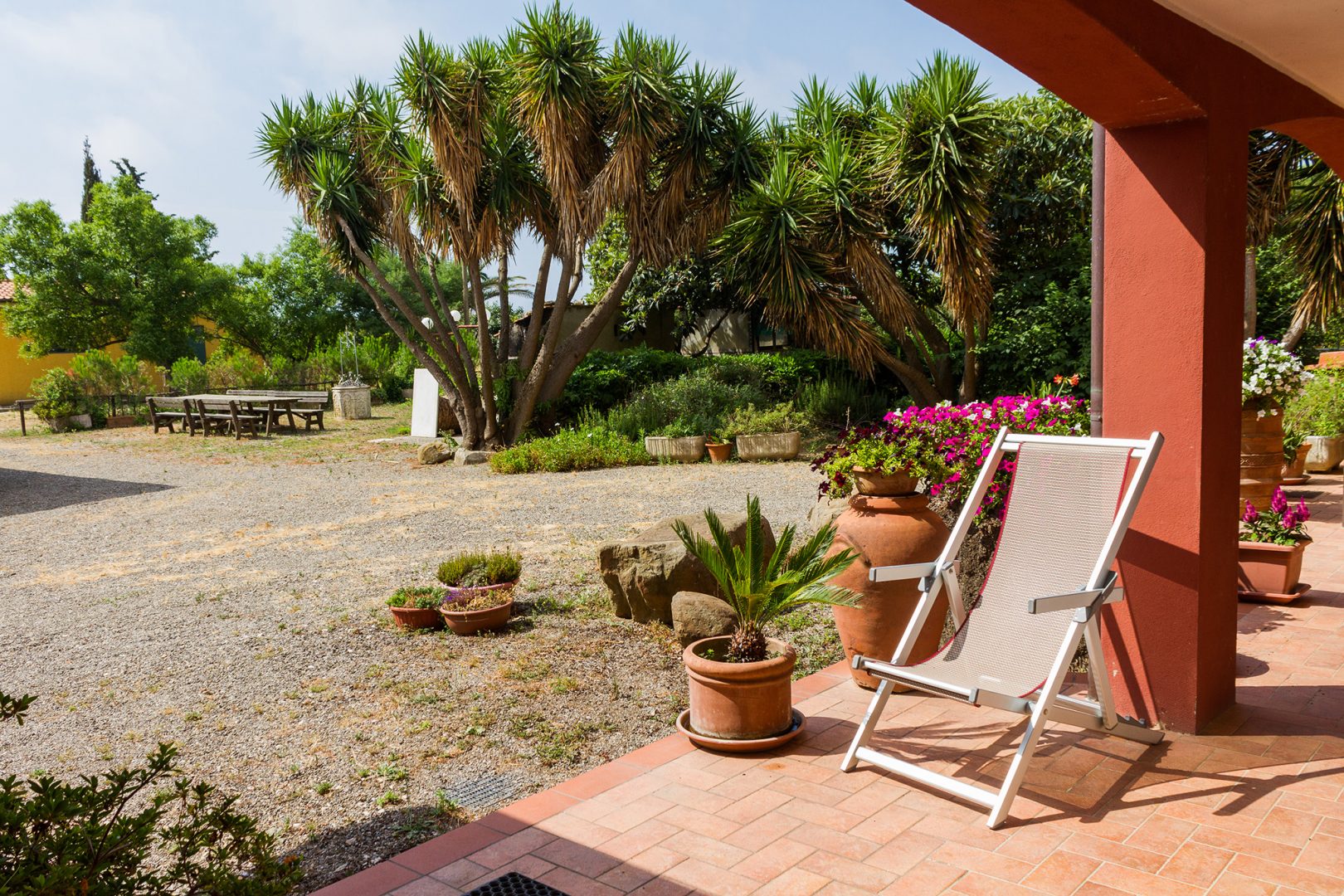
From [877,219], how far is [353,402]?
13343 millimetres

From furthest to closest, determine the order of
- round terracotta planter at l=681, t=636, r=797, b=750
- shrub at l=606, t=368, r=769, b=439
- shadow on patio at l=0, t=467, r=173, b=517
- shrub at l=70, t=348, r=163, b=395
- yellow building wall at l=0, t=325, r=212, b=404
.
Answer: yellow building wall at l=0, t=325, r=212, b=404
shrub at l=70, t=348, r=163, b=395
shrub at l=606, t=368, r=769, b=439
shadow on patio at l=0, t=467, r=173, b=517
round terracotta planter at l=681, t=636, r=797, b=750

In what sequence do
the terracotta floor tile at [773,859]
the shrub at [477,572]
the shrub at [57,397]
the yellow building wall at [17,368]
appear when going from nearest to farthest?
the terracotta floor tile at [773,859], the shrub at [477,572], the shrub at [57,397], the yellow building wall at [17,368]

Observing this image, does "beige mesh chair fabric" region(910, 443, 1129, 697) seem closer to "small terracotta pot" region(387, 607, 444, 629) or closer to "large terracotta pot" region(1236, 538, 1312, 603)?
"large terracotta pot" region(1236, 538, 1312, 603)

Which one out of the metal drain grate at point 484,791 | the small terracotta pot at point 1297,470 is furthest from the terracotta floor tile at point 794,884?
the small terracotta pot at point 1297,470

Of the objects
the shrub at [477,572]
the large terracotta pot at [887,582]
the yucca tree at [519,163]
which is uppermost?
the yucca tree at [519,163]

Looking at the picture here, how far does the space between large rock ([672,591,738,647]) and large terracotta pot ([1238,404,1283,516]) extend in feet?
14.3

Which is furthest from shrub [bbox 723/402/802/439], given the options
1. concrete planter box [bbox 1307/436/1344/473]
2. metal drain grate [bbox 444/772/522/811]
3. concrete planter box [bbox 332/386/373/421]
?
concrete planter box [bbox 332/386/373/421]

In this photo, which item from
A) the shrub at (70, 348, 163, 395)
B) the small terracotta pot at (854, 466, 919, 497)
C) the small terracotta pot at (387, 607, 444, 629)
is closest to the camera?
the small terracotta pot at (854, 466, 919, 497)

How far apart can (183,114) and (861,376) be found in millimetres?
10729

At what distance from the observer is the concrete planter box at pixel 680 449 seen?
13.3m

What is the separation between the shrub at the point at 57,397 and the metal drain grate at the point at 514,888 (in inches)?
880

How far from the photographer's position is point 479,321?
555 inches

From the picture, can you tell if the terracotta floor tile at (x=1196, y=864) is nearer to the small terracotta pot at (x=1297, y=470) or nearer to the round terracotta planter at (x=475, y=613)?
the round terracotta planter at (x=475, y=613)

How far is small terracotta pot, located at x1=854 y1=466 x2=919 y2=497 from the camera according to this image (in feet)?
13.5
